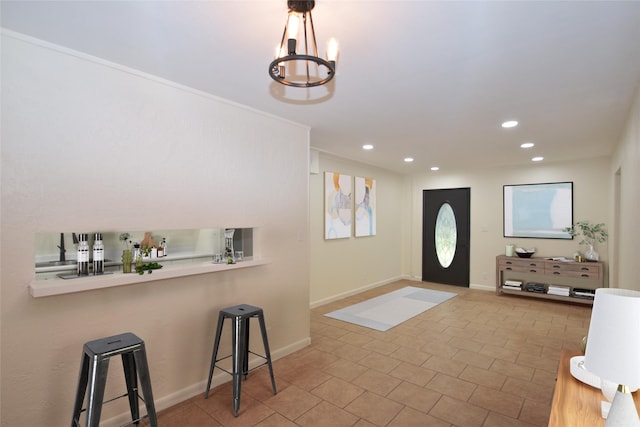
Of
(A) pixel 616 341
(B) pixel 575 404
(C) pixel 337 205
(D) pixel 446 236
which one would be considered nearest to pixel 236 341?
(B) pixel 575 404

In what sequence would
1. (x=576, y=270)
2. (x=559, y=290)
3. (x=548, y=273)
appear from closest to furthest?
(x=576, y=270), (x=559, y=290), (x=548, y=273)

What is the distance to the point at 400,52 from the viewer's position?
81.7 inches

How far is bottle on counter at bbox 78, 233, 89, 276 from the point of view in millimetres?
2162

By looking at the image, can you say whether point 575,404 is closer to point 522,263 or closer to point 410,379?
point 410,379

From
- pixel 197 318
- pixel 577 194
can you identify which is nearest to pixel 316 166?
pixel 197 318

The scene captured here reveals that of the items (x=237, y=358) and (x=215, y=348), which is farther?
(x=215, y=348)

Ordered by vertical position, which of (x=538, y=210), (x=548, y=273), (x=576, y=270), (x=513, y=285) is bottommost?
(x=513, y=285)

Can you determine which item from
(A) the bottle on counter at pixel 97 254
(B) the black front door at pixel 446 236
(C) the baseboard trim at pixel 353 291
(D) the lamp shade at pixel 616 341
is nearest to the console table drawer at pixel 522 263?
(B) the black front door at pixel 446 236

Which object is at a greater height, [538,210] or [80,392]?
[538,210]

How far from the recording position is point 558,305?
5.50 m

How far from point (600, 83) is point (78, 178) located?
12.3ft

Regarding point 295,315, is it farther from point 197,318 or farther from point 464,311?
point 464,311

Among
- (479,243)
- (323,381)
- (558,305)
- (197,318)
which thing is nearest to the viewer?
(197,318)

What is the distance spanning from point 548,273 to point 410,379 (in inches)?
160
